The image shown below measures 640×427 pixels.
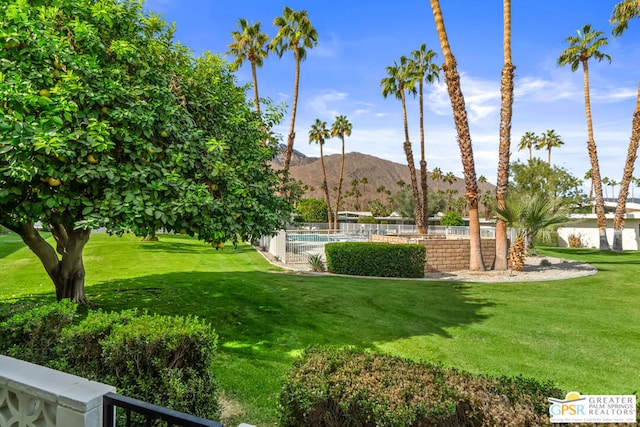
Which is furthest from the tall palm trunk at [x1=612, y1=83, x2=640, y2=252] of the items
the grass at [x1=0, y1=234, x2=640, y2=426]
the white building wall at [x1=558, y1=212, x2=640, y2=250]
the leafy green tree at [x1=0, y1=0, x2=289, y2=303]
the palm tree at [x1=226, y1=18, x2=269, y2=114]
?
the leafy green tree at [x1=0, y1=0, x2=289, y2=303]

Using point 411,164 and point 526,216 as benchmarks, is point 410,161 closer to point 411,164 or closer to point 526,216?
point 411,164

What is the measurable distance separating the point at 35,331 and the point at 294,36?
29.4m

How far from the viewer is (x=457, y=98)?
55.3 feet

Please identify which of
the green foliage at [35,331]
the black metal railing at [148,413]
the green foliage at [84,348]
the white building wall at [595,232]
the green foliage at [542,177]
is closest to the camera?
the black metal railing at [148,413]

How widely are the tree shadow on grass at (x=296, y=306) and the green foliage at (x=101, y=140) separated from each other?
2.55 meters

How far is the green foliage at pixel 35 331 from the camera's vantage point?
3.82m

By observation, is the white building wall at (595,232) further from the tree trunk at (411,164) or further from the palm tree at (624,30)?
the tree trunk at (411,164)

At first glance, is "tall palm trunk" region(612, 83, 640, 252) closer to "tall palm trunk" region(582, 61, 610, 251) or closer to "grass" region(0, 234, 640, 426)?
"tall palm trunk" region(582, 61, 610, 251)

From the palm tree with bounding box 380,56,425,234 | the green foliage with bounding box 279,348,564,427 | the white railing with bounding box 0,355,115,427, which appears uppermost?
the palm tree with bounding box 380,56,425,234

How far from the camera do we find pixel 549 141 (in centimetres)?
6431

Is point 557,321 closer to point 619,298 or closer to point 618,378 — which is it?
point 618,378

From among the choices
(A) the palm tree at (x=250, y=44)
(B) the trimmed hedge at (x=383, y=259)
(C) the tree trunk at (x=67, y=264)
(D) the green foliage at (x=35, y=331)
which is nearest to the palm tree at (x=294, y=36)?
(A) the palm tree at (x=250, y=44)

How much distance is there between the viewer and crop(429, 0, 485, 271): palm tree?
1670 cm

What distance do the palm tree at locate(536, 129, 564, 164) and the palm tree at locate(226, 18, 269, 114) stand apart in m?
56.0
